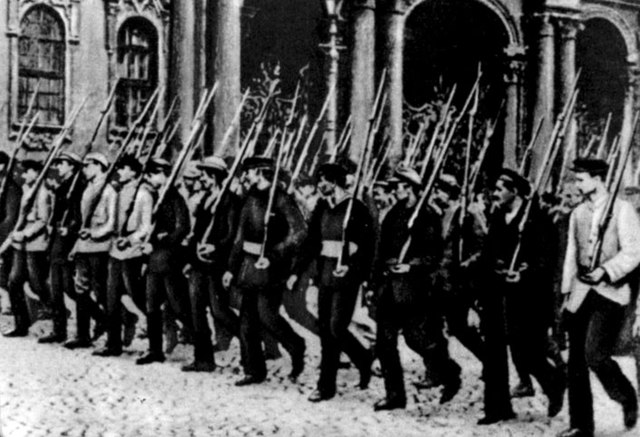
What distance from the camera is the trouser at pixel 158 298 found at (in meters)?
6.08

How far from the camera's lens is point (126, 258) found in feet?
20.4

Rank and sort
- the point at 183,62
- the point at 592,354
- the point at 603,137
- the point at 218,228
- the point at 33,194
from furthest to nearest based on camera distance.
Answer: the point at 183,62 < the point at 33,194 < the point at 218,228 < the point at 603,137 < the point at 592,354

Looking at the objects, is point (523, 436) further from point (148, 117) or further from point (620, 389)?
point (148, 117)

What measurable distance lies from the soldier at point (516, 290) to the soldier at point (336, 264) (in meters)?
0.73

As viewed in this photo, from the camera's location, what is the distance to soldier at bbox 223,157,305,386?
221 inches

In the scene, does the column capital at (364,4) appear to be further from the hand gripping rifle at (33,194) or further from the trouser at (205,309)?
the trouser at (205,309)

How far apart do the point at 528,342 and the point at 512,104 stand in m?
2.85

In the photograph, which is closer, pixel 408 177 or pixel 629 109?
pixel 408 177

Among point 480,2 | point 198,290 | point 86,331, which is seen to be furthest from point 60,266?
point 480,2

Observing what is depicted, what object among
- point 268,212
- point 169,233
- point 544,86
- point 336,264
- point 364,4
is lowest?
point 336,264

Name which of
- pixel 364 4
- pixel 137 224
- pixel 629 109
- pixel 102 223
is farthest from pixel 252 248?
pixel 364 4

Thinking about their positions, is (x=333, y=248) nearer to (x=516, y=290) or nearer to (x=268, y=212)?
(x=268, y=212)

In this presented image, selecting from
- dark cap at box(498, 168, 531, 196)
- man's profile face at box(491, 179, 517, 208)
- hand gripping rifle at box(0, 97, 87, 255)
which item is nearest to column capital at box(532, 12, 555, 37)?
dark cap at box(498, 168, 531, 196)

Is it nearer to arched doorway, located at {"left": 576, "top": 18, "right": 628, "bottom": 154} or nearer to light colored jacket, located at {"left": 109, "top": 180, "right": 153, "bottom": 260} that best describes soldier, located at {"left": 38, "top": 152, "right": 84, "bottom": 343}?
Result: light colored jacket, located at {"left": 109, "top": 180, "right": 153, "bottom": 260}
